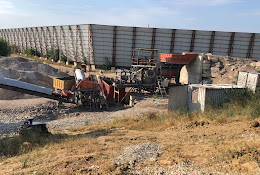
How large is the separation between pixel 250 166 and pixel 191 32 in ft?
84.1

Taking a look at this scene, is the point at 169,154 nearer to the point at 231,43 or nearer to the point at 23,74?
the point at 23,74

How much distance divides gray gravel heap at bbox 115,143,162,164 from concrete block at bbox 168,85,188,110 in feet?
18.4

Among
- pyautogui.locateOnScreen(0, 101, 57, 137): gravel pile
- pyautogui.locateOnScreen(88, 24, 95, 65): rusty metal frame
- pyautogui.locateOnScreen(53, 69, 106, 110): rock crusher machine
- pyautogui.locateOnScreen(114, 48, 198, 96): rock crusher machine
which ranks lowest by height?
pyautogui.locateOnScreen(0, 101, 57, 137): gravel pile

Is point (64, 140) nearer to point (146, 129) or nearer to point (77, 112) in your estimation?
point (146, 129)

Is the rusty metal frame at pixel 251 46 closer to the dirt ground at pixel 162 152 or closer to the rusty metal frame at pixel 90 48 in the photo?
the rusty metal frame at pixel 90 48

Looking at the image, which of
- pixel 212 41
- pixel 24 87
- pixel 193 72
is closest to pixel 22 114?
pixel 24 87

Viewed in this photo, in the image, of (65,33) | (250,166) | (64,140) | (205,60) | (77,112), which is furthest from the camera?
(65,33)

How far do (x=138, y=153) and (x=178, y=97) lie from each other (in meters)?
6.45

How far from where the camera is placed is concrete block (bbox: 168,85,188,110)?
11.5m

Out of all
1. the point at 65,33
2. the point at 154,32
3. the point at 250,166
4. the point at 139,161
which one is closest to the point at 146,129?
the point at 139,161

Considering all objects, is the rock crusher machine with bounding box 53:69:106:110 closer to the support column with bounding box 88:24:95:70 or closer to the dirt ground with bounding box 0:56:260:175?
the dirt ground with bounding box 0:56:260:175

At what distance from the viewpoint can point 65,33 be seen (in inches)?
1361

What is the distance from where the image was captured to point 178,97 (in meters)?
11.7

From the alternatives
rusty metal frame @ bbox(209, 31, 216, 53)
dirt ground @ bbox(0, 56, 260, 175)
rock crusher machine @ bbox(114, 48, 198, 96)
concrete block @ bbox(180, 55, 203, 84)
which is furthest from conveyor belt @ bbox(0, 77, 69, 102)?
rusty metal frame @ bbox(209, 31, 216, 53)
